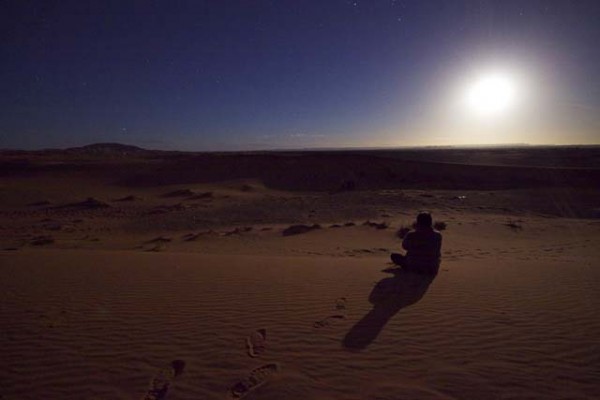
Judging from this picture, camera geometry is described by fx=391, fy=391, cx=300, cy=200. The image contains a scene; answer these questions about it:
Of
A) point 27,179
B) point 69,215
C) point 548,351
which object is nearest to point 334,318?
point 548,351

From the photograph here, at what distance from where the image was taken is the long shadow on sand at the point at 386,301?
5.25 metres

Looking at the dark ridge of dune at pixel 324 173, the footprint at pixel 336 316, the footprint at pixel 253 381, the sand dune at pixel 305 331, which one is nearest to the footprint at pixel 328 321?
the footprint at pixel 336 316

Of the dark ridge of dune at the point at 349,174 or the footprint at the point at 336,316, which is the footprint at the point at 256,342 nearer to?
the footprint at the point at 336,316

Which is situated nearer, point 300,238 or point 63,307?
point 63,307

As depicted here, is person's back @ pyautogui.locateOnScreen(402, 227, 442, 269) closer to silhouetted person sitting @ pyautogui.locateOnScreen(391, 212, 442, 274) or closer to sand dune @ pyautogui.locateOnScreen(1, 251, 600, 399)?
silhouetted person sitting @ pyautogui.locateOnScreen(391, 212, 442, 274)

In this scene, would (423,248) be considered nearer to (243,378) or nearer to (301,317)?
(301,317)

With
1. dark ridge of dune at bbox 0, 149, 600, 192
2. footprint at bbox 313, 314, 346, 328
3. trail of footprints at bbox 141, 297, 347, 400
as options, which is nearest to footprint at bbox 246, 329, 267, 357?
trail of footprints at bbox 141, 297, 347, 400

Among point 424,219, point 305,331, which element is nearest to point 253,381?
point 305,331

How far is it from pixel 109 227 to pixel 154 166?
77.7 ft

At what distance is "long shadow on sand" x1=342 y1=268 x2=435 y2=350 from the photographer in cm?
525

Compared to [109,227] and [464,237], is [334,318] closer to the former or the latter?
[464,237]

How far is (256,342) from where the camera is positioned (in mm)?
5145

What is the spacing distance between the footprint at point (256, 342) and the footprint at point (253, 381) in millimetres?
356

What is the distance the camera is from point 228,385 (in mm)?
4160
